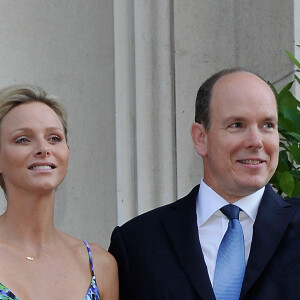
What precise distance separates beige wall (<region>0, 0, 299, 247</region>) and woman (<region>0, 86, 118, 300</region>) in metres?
1.24

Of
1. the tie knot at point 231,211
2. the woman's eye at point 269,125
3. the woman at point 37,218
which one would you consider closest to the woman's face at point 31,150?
the woman at point 37,218

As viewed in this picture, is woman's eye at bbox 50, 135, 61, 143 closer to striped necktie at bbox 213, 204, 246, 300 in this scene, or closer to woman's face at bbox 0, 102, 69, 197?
woman's face at bbox 0, 102, 69, 197

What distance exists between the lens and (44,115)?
3.53 m

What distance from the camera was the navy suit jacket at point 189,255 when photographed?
3164mm

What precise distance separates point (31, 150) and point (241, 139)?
71cm

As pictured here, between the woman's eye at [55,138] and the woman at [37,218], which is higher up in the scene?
the woman's eye at [55,138]

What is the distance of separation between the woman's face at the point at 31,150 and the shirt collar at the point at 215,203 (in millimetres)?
496

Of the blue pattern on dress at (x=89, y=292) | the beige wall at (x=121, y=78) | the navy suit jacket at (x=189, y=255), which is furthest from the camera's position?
the beige wall at (x=121, y=78)

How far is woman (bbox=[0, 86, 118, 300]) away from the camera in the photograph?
11.1 feet

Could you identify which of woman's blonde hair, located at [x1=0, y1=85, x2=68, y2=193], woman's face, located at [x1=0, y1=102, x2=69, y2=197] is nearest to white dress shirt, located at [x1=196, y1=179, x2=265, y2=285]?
woman's face, located at [x1=0, y1=102, x2=69, y2=197]

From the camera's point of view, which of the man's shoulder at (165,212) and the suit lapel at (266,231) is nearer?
the suit lapel at (266,231)

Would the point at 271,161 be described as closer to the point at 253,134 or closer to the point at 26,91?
the point at 253,134

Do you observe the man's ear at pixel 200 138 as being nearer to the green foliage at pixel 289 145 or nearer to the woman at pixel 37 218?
the green foliage at pixel 289 145

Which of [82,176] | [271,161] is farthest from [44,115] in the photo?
[82,176]
